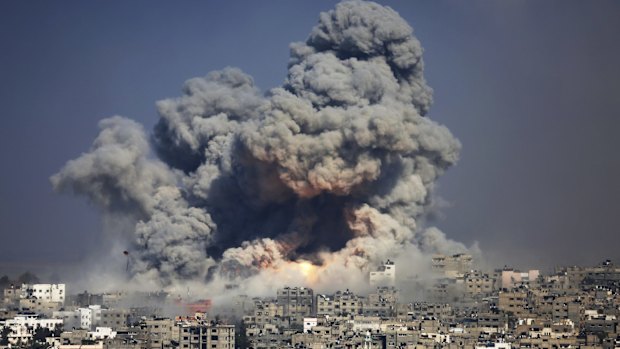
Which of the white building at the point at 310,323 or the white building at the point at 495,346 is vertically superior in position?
the white building at the point at 310,323

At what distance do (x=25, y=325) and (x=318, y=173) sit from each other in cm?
1424

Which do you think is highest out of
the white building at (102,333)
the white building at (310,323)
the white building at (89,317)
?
the white building at (89,317)

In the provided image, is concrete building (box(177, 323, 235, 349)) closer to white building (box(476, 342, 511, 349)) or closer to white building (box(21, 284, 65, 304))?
white building (box(476, 342, 511, 349))

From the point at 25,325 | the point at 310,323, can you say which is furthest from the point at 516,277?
the point at 25,325

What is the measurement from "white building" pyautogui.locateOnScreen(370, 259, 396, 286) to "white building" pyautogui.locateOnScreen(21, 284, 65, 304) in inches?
574

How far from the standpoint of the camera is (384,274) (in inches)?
3856

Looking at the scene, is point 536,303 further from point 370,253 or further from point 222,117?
point 222,117

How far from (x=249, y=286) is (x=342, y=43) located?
11282 millimetres

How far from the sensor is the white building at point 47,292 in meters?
105

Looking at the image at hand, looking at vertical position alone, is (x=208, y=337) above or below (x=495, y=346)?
above

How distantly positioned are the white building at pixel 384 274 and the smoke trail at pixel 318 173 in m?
0.49

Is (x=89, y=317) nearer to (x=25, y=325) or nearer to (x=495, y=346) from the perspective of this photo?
(x=25, y=325)

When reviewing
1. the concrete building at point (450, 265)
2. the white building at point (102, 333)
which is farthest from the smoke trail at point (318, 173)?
the white building at point (102, 333)

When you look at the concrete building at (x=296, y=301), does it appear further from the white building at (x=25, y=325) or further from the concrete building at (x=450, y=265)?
the white building at (x=25, y=325)
